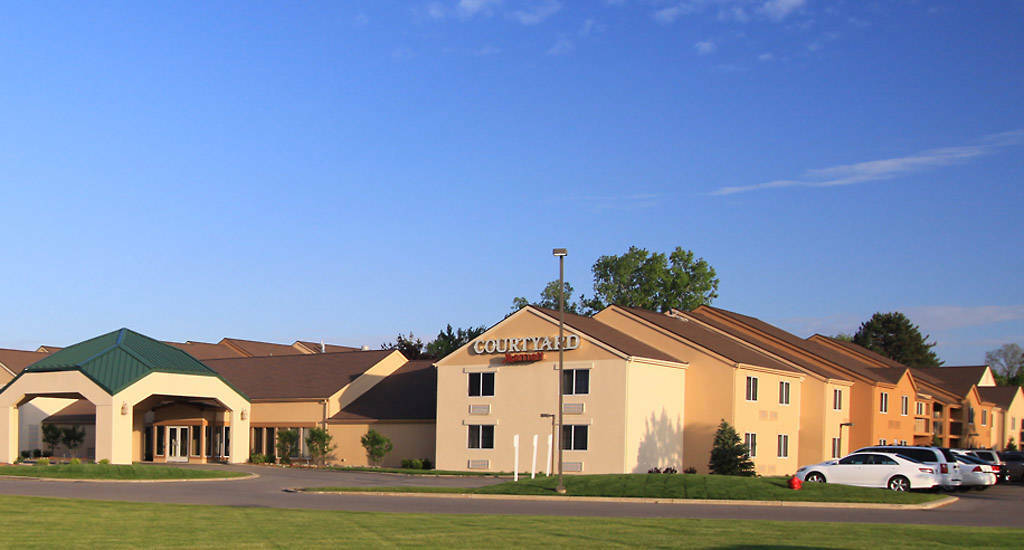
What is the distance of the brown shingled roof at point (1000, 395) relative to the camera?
96.2 metres

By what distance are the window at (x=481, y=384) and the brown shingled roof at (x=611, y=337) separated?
437 cm

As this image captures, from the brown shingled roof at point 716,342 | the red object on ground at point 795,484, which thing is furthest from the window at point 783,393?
the red object on ground at point 795,484

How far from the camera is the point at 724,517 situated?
2481 cm

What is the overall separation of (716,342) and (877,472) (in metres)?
20.1

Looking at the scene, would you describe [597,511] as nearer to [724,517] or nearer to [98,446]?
[724,517]

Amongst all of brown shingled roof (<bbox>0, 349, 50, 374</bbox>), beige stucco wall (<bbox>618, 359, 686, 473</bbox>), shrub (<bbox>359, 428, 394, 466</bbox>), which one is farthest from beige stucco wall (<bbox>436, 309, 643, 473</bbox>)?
brown shingled roof (<bbox>0, 349, 50, 374</bbox>)

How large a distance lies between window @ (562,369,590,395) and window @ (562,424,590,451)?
1600mm

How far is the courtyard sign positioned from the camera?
1980 inches

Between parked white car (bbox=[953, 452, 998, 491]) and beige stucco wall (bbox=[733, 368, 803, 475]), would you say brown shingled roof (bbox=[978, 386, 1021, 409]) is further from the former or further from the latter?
parked white car (bbox=[953, 452, 998, 491])

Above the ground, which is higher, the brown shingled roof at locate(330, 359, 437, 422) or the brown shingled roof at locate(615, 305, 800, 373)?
the brown shingled roof at locate(615, 305, 800, 373)

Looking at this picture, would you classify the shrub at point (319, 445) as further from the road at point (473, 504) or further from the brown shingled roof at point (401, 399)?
the road at point (473, 504)

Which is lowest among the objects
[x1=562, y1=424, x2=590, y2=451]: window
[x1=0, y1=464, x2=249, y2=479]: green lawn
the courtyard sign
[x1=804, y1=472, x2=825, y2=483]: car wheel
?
[x1=0, y1=464, x2=249, y2=479]: green lawn

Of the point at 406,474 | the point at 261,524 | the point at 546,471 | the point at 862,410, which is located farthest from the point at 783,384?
the point at 261,524

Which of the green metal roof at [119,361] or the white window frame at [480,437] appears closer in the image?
the green metal roof at [119,361]
